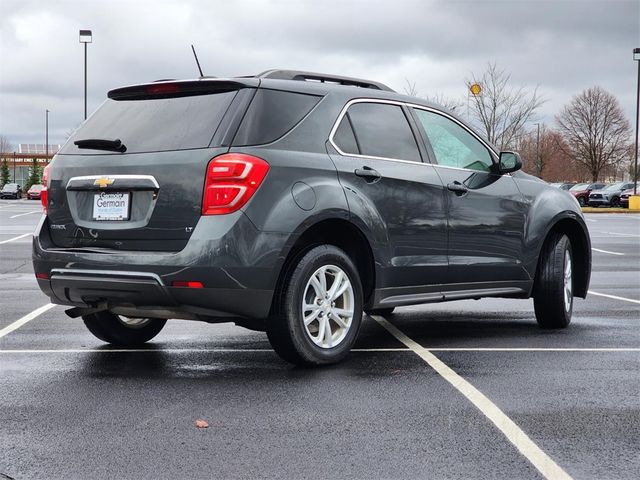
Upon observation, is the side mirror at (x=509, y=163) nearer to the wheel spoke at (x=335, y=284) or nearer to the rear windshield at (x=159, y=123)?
the wheel spoke at (x=335, y=284)

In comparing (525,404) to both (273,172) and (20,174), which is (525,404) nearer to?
(273,172)

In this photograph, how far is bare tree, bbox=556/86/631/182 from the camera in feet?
289

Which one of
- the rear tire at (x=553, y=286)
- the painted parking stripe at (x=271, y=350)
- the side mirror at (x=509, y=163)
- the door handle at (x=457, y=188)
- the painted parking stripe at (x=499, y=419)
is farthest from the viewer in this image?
the rear tire at (x=553, y=286)

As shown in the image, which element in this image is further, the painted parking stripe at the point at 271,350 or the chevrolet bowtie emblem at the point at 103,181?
the painted parking stripe at the point at 271,350

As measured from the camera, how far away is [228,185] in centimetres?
548

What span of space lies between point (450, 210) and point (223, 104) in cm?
208

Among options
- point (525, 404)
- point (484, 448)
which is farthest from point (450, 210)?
point (484, 448)

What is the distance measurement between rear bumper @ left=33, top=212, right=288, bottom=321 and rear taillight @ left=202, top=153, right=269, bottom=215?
0.20ft

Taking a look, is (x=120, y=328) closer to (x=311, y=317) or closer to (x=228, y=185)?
(x=311, y=317)

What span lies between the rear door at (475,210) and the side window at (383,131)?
229 mm

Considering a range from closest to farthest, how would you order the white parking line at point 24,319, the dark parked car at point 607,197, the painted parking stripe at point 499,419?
the painted parking stripe at point 499,419, the white parking line at point 24,319, the dark parked car at point 607,197

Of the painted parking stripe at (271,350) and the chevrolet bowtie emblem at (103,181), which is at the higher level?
the chevrolet bowtie emblem at (103,181)

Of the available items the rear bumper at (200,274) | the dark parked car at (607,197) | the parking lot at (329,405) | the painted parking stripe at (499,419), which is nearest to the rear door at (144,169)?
the rear bumper at (200,274)

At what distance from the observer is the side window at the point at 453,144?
7.18 m
